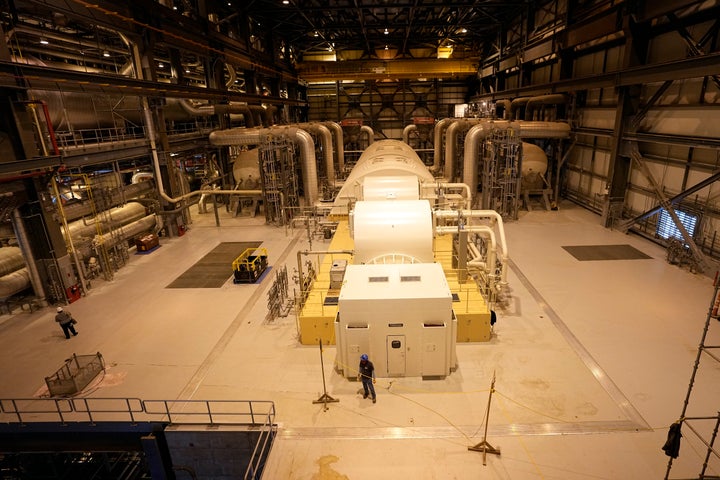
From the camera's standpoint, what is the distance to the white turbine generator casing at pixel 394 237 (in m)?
11.8

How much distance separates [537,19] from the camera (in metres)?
29.5

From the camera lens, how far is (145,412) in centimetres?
834

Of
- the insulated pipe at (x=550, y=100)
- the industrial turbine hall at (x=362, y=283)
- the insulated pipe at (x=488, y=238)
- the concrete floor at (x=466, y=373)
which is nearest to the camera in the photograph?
the concrete floor at (x=466, y=373)

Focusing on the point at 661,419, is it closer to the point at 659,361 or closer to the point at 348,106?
the point at 659,361

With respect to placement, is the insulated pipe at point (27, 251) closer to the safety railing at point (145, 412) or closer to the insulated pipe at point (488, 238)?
the safety railing at point (145, 412)

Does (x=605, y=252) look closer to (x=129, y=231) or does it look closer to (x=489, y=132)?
(x=489, y=132)

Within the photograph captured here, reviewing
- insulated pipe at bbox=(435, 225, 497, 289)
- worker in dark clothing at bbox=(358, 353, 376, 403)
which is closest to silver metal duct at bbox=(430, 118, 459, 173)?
insulated pipe at bbox=(435, 225, 497, 289)

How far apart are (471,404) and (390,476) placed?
2.54 meters

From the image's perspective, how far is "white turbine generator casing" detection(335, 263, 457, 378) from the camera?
29.2 feet

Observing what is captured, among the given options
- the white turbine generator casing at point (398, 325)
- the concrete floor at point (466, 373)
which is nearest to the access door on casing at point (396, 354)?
the white turbine generator casing at point (398, 325)

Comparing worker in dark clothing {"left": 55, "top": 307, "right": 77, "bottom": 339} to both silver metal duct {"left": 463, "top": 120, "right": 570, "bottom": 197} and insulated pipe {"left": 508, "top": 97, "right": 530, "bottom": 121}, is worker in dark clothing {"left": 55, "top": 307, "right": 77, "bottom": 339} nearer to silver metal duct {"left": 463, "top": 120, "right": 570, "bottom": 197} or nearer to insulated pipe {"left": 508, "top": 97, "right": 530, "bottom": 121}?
silver metal duct {"left": 463, "top": 120, "right": 570, "bottom": 197}

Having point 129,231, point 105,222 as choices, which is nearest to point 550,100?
point 129,231

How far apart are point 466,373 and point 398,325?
2.24 m

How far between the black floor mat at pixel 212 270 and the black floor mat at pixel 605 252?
14491 mm
